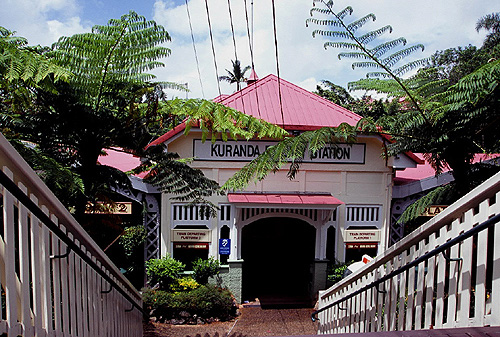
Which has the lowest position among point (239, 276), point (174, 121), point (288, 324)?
point (288, 324)

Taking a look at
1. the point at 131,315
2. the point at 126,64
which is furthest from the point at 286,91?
the point at 131,315

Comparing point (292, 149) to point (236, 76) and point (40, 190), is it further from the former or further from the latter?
point (236, 76)

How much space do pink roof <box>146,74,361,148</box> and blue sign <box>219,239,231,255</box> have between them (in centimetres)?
305

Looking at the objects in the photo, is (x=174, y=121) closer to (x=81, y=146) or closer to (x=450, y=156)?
(x=81, y=146)

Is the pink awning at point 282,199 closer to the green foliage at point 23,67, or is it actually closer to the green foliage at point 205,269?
the green foliage at point 205,269

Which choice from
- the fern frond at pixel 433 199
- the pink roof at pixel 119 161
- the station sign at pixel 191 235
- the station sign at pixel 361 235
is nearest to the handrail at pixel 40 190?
the fern frond at pixel 433 199

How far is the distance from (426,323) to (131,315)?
346 centimetres

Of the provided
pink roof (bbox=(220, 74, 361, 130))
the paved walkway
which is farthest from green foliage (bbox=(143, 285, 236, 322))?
pink roof (bbox=(220, 74, 361, 130))

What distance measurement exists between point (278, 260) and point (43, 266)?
1182 centimetres

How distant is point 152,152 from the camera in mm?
5180

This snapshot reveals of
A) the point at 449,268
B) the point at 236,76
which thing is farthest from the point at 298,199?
the point at 236,76

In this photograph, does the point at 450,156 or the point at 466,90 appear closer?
the point at 466,90

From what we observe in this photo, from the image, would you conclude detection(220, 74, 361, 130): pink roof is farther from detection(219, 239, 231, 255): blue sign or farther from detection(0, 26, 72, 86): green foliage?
detection(0, 26, 72, 86): green foliage

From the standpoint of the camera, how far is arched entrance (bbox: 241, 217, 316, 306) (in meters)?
10.9
